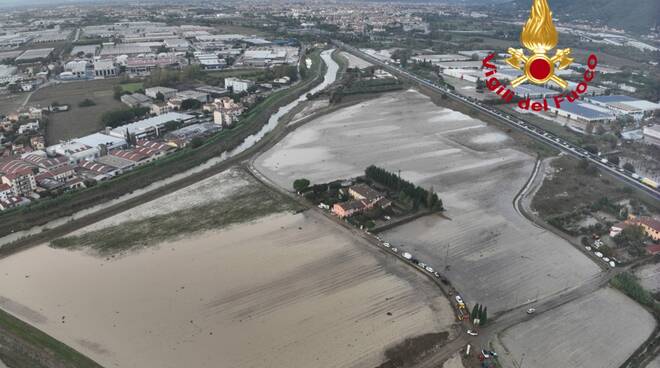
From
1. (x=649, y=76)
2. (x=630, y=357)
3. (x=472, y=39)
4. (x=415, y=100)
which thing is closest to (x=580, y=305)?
(x=630, y=357)

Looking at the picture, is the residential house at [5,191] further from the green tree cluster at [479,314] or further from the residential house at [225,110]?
the green tree cluster at [479,314]

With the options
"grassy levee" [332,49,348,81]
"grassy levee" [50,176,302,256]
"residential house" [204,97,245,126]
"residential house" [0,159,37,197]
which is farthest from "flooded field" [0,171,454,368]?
"grassy levee" [332,49,348,81]

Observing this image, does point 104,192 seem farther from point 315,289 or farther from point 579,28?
point 579,28

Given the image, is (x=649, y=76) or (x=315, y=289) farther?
(x=649, y=76)

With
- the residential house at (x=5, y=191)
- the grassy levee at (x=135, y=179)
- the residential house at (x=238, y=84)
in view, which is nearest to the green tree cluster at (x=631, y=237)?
the grassy levee at (x=135, y=179)

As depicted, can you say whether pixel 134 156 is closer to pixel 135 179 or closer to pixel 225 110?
pixel 135 179

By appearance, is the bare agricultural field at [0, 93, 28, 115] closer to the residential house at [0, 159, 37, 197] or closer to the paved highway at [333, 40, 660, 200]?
the residential house at [0, 159, 37, 197]

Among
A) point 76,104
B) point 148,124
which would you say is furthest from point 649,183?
point 76,104
